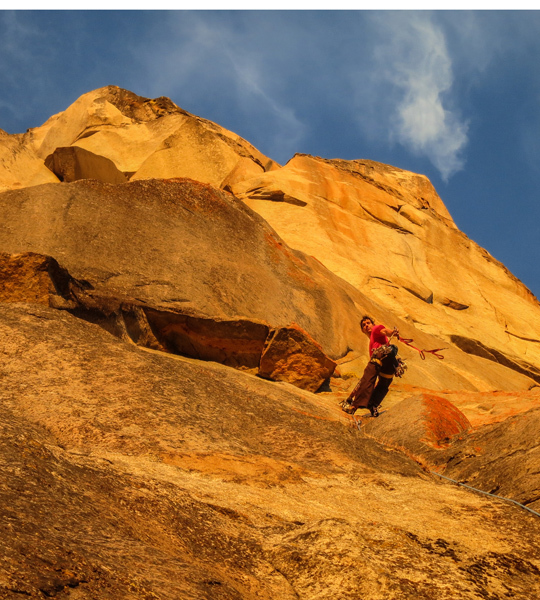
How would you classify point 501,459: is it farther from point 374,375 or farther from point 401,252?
point 401,252

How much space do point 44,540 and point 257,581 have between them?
54.5 inches

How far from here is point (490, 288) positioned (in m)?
33.2

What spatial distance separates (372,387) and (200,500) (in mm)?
7111

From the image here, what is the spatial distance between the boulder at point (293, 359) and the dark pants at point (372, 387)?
4.27 feet

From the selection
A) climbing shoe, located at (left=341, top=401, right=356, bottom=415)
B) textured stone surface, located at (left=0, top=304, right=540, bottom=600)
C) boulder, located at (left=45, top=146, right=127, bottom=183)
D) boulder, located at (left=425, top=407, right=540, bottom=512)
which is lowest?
textured stone surface, located at (left=0, top=304, right=540, bottom=600)

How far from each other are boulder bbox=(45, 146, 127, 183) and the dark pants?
17.4 meters

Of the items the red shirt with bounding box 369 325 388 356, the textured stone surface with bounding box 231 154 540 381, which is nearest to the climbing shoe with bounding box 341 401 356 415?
the red shirt with bounding box 369 325 388 356

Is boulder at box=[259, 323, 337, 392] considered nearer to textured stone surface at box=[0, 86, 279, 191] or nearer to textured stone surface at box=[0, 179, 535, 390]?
textured stone surface at box=[0, 179, 535, 390]

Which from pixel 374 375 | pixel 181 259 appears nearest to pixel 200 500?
pixel 374 375

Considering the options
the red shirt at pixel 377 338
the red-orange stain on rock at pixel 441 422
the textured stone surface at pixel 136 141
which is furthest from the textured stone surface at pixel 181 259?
the textured stone surface at pixel 136 141

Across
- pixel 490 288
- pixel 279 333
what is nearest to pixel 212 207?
pixel 279 333

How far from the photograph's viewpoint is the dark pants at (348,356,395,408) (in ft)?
39.9

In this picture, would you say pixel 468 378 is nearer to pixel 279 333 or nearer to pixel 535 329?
pixel 279 333

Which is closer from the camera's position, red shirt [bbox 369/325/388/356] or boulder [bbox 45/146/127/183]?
red shirt [bbox 369/325/388/356]
